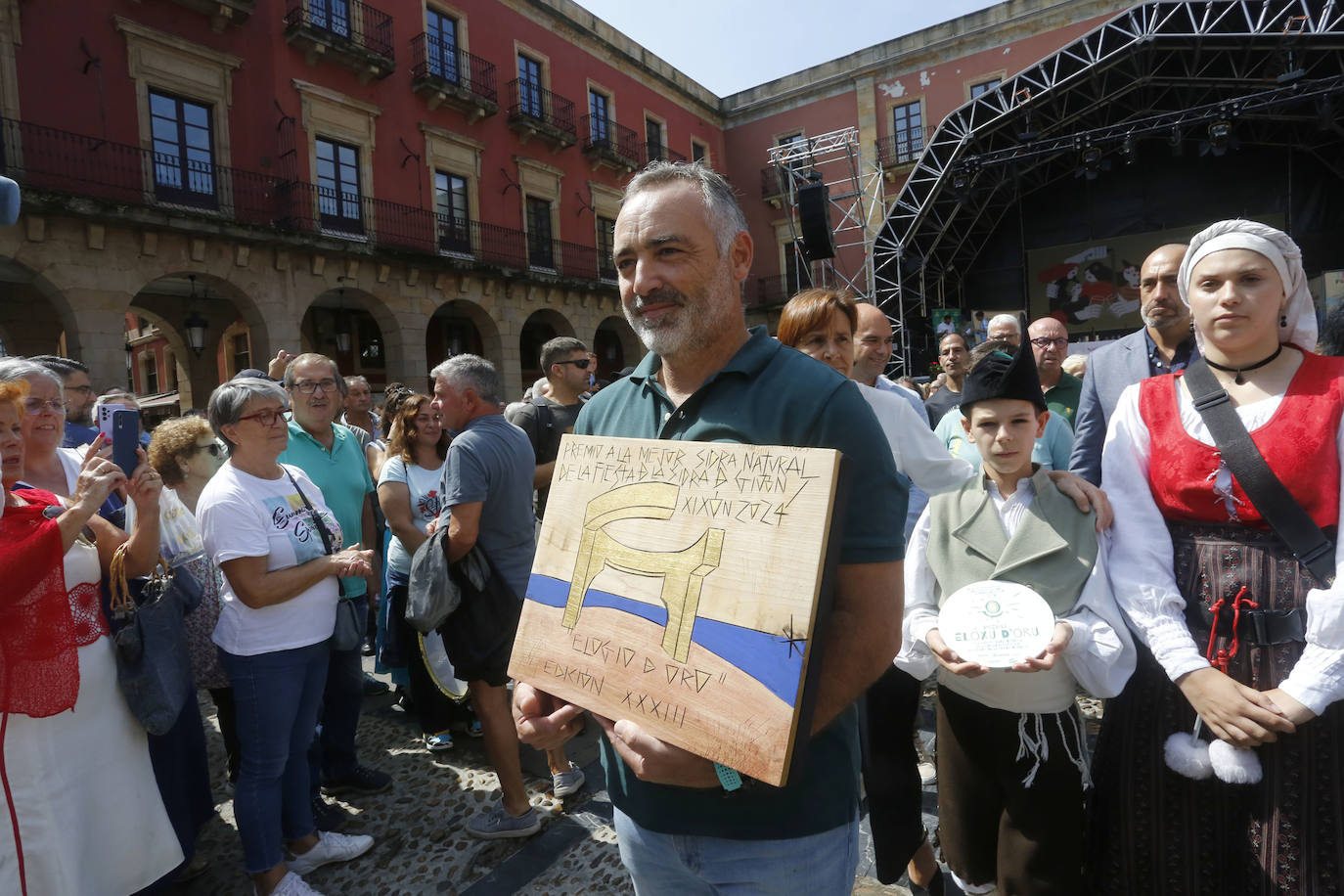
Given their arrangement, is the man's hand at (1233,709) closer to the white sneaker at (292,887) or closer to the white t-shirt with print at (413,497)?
the white sneaker at (292,887)

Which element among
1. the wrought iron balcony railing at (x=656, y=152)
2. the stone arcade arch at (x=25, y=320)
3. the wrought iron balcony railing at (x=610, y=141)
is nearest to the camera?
the stone arcade arch at (x=25, y=320)

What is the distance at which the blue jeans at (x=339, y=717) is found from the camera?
10.8 feet

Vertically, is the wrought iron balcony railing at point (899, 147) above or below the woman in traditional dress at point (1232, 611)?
above

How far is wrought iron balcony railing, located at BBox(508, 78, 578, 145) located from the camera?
16.5m

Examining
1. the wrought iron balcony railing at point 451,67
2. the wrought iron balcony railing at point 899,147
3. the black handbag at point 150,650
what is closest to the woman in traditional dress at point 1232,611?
the black handbag at point 150,650

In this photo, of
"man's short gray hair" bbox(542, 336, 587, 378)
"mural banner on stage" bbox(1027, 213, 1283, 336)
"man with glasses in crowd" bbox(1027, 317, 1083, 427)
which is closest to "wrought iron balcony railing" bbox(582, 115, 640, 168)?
"mural banner on stage" bbox(1027, 213, 1283, 336)

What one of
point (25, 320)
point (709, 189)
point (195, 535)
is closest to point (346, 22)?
point (25, 320)

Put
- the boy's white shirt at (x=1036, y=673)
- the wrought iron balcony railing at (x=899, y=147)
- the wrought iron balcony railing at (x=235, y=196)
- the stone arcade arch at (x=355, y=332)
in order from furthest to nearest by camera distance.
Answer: the wrought iron balcony railing at (x=899, y=147) < the stone arcade arch at (x=355, y=332) < the wrought iron balcony railing at (x=235, y=196) < the boy's white shirt at (x=1036, y=673)

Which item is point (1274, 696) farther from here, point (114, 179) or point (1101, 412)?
point (114, 179)

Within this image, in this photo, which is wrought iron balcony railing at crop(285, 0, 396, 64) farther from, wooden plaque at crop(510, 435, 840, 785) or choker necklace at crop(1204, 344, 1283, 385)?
choker necklace at crop(1204, 344, 1283, 385)

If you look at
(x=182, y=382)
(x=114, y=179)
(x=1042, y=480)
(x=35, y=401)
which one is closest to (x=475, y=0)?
(x=114, y=179)

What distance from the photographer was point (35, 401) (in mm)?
2324

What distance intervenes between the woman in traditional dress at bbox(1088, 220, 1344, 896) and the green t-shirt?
3208mm

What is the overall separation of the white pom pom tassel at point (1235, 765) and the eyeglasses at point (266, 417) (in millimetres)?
2992
